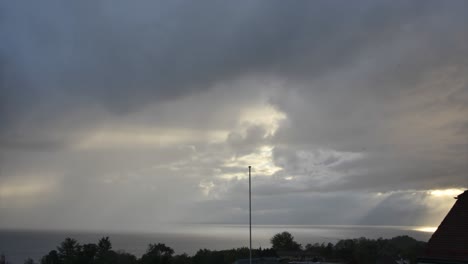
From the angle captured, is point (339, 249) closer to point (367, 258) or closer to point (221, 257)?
point (367, 258)

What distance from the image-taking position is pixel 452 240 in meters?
34.0

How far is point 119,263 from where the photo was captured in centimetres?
8469

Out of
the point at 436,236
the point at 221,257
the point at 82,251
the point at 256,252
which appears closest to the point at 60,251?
the point at 82,251

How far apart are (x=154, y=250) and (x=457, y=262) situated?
210ft

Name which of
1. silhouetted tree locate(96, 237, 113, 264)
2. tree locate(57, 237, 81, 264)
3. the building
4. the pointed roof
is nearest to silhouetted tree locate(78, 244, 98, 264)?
silhouetted tree locate(96, 237, 113, 264)

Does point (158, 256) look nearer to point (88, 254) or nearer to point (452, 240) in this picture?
point (88, 254)

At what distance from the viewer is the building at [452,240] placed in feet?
108

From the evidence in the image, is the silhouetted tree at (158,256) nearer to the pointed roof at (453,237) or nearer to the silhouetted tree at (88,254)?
the silhouetted tree at (88,254)

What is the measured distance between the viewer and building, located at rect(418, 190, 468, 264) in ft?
108

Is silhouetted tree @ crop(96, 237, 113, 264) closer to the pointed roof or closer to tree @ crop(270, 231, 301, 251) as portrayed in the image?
tree @ crop(270, 231, 301, 251)

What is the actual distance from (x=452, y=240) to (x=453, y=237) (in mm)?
251

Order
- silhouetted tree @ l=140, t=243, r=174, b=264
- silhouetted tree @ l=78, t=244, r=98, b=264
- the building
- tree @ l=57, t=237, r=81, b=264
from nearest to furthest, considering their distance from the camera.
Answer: the building < silhouetted tree @ l=140, t=243, r=174, b=264 < tree @ l=57, t=237, r=81, b=264 < silhouetted tree @ l=78, t=244, r=98, b=264

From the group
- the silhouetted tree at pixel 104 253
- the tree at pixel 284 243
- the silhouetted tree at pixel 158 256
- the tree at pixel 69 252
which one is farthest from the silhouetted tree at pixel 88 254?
the tree at pixel 284 243

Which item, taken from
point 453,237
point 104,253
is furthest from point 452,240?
point 104,253
